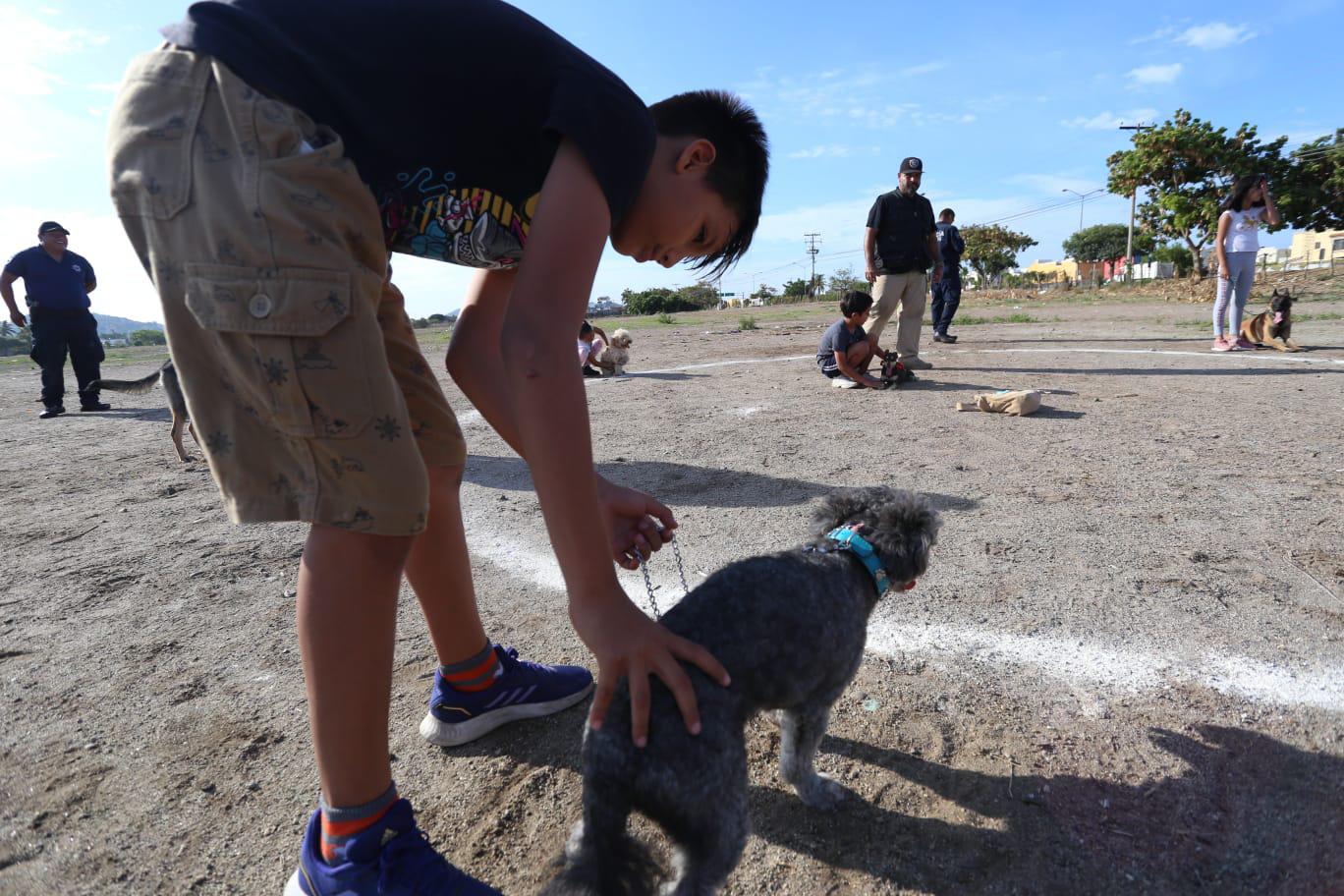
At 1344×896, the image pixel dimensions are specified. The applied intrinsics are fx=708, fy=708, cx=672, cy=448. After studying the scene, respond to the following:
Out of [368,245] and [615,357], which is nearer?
[368,245]

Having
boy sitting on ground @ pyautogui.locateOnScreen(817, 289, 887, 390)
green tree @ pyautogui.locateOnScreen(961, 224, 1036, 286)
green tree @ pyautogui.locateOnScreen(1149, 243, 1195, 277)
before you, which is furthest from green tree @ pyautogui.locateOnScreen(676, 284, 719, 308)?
boy sitting on ground @ pyautogui.locateOnScreen(817, 289, 887, 390)

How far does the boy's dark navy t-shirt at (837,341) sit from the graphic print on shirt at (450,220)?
6366 mm

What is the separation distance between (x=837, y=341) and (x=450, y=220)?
6555 millimetres

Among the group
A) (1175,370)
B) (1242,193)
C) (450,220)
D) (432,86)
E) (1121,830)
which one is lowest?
(1121,830)

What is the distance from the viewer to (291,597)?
3.33 metres

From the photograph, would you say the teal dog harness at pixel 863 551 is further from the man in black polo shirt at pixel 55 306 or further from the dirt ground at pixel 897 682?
the man in black polo shirt at pixel 55 306

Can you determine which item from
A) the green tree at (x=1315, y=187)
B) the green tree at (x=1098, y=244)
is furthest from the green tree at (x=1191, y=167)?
the green tree at (x=1098, y=244)

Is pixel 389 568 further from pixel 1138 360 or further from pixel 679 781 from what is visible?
pixel 1138 360

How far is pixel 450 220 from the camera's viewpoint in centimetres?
162

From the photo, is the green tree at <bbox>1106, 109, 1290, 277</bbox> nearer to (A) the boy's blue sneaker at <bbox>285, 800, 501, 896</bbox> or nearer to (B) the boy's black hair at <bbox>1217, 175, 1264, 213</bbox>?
(B) the boy's black hair at <bbox>1217, 175, 1264, 213</bbox>

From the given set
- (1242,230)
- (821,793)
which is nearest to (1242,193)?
(1242,230)

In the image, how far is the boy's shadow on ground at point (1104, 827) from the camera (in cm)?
169

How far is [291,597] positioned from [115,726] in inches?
37.4

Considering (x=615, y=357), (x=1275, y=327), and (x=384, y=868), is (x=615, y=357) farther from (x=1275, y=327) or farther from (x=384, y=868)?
(x=384, y=868)
